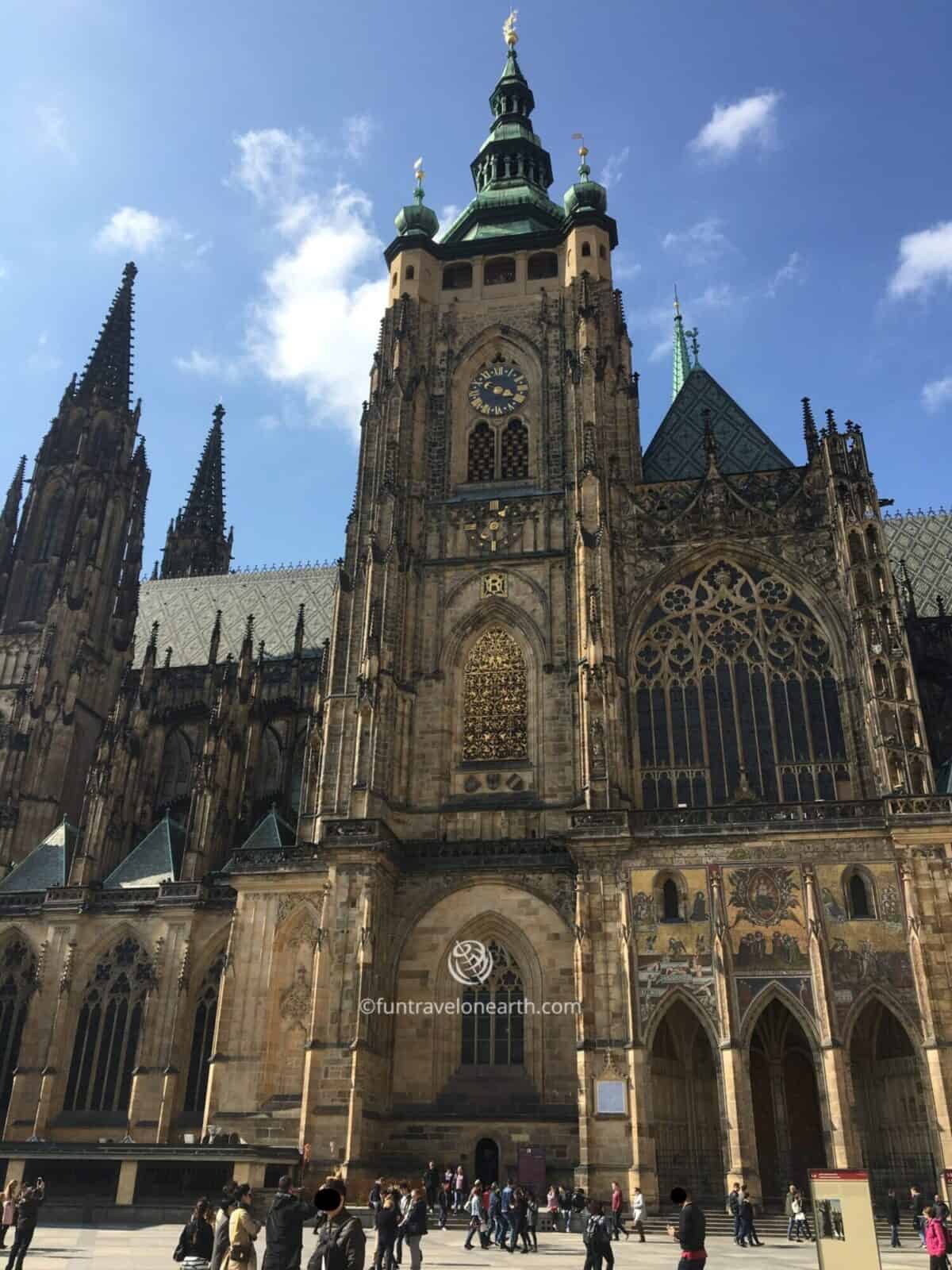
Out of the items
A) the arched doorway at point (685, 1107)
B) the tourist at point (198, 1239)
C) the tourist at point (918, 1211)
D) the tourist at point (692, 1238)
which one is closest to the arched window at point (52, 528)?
the arched doorway at point (685, 1107)

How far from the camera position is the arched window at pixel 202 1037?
3344cm

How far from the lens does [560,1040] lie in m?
28.6

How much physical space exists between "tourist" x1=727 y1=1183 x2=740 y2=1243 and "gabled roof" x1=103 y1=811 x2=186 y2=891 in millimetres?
21465

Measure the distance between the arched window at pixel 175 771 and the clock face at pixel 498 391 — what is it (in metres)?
19.0

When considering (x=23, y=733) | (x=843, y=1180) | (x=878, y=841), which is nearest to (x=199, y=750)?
(x=23, y=733)

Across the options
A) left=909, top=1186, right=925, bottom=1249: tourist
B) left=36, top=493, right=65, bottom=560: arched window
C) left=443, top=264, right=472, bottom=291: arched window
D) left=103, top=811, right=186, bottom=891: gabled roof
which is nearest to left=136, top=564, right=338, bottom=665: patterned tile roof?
left=36, top=493, right=65, bottom=560: arched window

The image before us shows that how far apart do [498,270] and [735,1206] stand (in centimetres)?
3328

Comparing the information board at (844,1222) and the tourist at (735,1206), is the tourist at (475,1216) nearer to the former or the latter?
the tourist at (735,1206)

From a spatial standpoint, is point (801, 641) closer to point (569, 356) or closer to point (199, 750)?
point (569, 356)

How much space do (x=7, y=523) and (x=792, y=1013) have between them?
41.1 m

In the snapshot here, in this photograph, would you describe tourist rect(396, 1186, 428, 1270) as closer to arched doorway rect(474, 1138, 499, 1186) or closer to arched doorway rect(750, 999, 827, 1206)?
arched doorway rect(474, 1138, 499, 1186)

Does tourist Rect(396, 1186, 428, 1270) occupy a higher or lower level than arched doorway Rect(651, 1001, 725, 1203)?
lower

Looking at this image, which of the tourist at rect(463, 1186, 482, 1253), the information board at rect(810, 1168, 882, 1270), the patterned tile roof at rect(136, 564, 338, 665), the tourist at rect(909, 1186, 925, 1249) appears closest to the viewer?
the information board at rect(810, 1168, 882, 1270)

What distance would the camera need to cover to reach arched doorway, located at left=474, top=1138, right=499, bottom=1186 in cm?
2755
